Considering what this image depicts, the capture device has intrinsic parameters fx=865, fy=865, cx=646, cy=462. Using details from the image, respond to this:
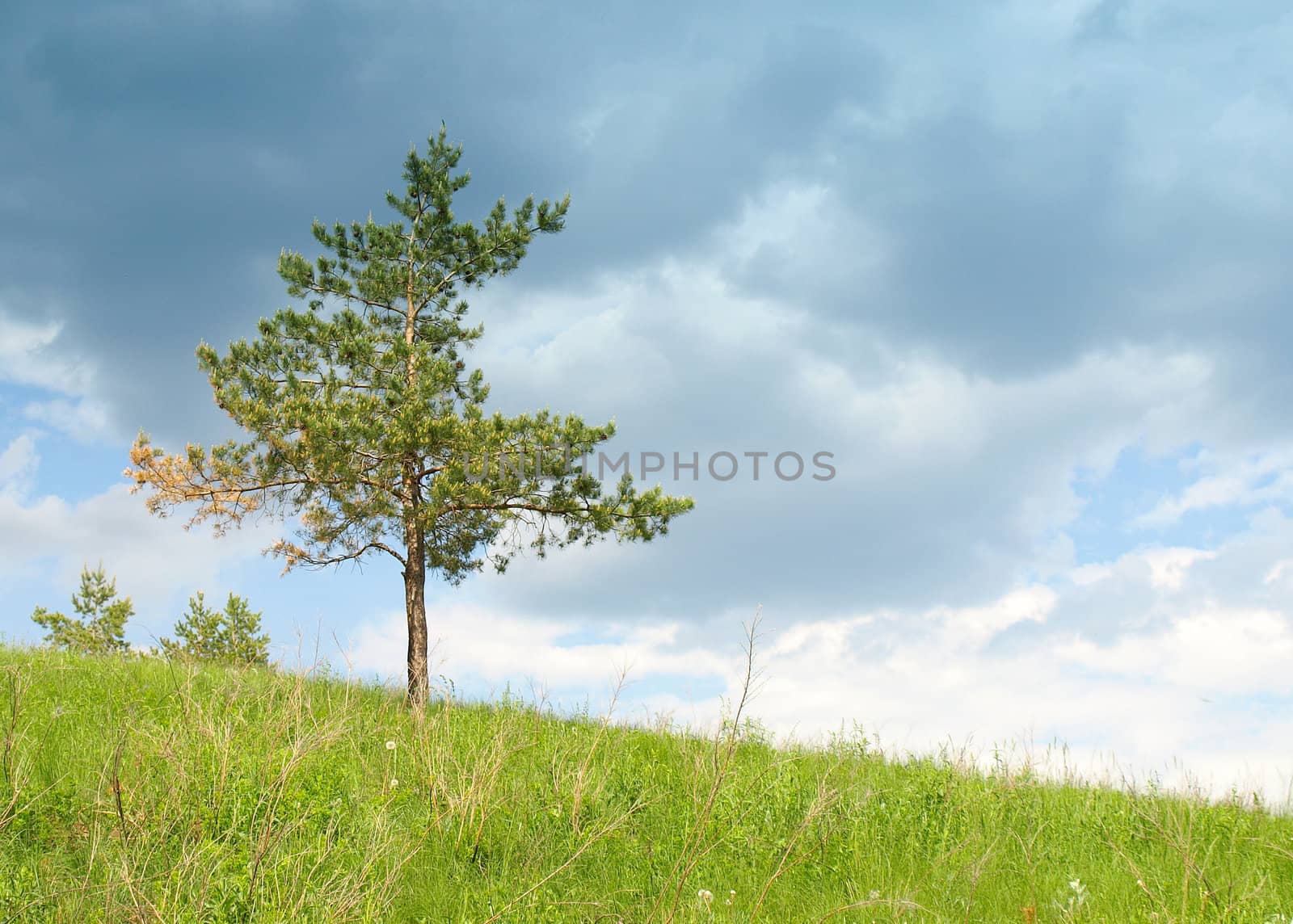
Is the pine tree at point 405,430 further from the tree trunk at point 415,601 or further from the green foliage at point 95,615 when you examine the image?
the green foliage at point 95,615

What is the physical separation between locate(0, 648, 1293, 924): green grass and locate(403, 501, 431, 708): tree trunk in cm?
541

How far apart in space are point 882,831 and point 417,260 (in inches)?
526

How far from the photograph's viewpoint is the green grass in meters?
4.65

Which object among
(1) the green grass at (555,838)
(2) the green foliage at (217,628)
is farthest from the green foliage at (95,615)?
(1) the green grass at (555,838)

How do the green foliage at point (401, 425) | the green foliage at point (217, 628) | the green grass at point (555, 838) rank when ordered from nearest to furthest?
the green grass at point (555, 838)
the green foliage at point (401, 425)
the green foliage at point (217, 628)

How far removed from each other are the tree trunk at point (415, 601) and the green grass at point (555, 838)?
5.41 metres

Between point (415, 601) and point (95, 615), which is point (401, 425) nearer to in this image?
point (415, 601)

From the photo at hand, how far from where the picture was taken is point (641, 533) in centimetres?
1427

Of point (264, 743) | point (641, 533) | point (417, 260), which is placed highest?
point (417, 260)

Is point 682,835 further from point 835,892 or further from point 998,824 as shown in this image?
point 998,824

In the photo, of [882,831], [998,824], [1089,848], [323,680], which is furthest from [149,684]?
[1089,848]

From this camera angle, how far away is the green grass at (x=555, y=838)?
465 centimetres

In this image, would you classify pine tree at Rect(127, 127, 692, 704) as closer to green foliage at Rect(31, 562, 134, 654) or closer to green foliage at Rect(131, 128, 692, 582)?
green foliage at Rect(131, 128, 692, 582)

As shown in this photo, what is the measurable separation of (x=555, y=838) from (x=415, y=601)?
8911 millimetres
